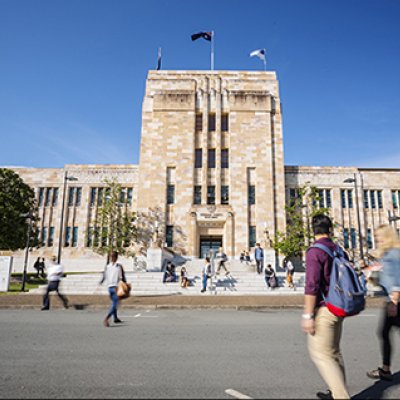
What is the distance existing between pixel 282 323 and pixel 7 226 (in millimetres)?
22852

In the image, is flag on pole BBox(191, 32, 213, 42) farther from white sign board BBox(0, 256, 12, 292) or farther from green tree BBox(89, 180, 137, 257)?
white sign board BBox(0, 256, 12, 292)

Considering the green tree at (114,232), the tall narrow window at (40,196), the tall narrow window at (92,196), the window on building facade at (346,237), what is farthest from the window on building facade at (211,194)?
the tall narrow window at (40,196)

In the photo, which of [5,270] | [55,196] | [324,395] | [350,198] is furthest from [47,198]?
[324,395]

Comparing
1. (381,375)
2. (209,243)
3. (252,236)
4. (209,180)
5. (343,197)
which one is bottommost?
(381,375)

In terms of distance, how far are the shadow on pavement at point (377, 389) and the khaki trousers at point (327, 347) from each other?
76cm

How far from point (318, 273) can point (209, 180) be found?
1153 inches

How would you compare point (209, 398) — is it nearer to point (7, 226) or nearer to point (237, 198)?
point (7, 226)

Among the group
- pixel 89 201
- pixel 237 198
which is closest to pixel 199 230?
pixel 237 198

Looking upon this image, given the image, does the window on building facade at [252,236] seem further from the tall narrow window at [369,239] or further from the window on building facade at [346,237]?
the tall narrow window at [369,239]

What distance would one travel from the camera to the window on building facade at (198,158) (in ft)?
108

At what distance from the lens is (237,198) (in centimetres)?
3147

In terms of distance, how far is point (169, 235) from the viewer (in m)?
31.0

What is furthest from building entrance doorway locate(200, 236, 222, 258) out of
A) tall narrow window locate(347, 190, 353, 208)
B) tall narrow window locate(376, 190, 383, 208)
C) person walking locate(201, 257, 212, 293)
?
tall narrow window locate(376, 190, 383, 208)

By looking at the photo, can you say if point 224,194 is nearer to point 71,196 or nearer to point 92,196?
point 92,196
